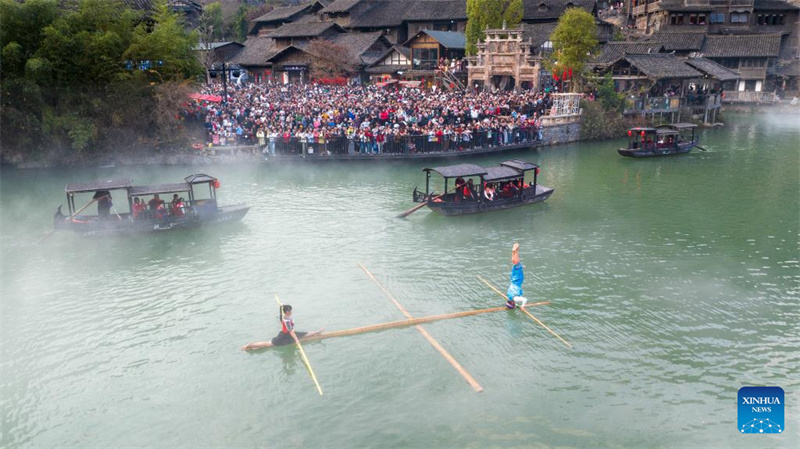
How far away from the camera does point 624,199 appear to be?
3359 cm

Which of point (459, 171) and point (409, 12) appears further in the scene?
point (409, 12)

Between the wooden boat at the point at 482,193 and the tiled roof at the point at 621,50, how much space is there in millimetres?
35865

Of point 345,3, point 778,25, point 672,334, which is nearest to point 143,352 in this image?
point 672,334

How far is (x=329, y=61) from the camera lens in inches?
2645

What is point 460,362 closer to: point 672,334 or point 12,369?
point 672,334

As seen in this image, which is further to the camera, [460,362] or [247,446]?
[460,362]

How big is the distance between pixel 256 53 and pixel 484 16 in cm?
3119

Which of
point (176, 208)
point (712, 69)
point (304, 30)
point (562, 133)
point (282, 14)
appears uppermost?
point (282, 14)

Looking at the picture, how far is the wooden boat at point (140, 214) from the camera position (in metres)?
25.9

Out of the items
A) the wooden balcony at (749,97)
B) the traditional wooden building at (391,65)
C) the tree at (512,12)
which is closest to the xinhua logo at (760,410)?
the tree at (512,12)

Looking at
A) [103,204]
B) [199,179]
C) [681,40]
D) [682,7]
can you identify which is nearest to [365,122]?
[199,179]

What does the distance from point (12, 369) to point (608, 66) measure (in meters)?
57.7

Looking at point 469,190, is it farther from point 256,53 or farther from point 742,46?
point 742,46

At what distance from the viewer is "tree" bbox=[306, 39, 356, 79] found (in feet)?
221
